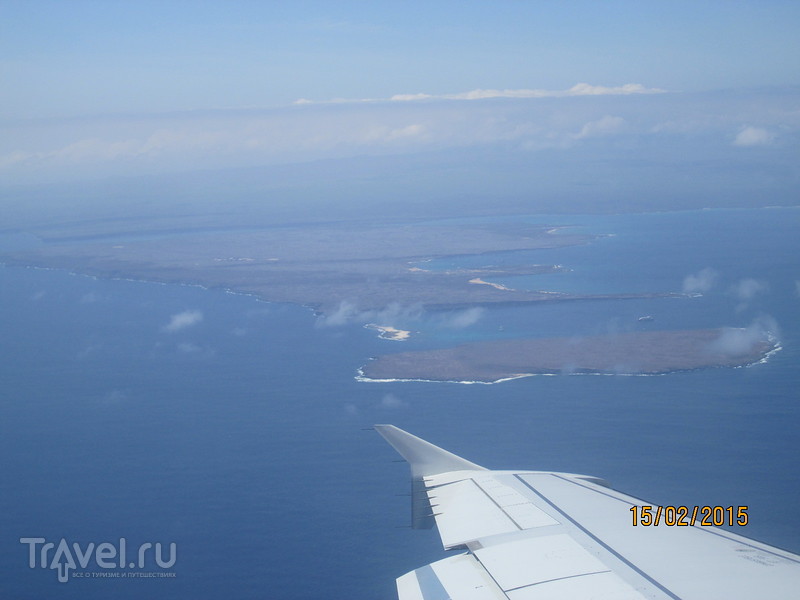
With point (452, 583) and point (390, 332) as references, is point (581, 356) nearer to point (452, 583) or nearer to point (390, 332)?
point (390, 332)

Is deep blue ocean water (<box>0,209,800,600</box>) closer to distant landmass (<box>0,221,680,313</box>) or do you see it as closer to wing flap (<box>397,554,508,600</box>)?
distant landmass (<box>0,221,680,313</box>)

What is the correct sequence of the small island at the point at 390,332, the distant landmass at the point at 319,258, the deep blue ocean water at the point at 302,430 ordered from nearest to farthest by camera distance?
the deep blue ocean water at the point at 302,430
the small island at the point at 390,332
the distant landmass at the point at 319,258

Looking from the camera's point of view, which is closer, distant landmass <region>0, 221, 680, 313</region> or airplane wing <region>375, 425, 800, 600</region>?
airplane wing <region>375, 425, 800, 600</region>

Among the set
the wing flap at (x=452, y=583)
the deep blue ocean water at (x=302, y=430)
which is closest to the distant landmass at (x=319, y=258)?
the deep blue ocean water at (x=302, y=430)

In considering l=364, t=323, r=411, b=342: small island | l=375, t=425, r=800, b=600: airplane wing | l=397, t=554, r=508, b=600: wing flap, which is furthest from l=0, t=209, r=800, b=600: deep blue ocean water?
l=397, t=554, r=508, b=600: wing flap

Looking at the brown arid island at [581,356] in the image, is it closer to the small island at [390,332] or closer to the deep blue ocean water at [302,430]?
the deep blue ocean water at [302,430]

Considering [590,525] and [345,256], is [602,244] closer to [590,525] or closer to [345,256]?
[345,256]
